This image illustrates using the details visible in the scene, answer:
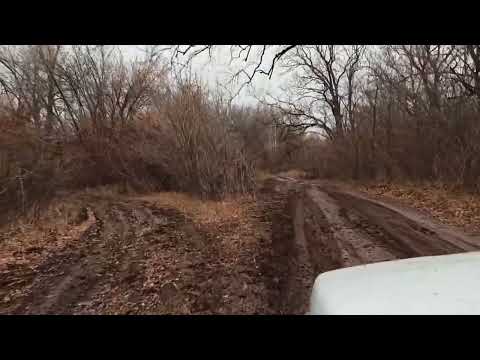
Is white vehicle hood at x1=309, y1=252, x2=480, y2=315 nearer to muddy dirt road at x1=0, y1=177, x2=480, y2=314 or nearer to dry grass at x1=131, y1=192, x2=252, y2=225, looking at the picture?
muddy dirt road at x1=0, y1=177, x2=480, y2=314

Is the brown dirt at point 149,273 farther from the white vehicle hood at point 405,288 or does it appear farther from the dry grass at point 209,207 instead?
the white vehicle hood at point 405,288

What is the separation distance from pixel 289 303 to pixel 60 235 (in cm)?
646

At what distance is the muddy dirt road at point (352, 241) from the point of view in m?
3.61

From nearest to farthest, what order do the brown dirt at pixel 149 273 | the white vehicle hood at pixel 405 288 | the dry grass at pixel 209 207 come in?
the white vehicle hood at pixel 405 288 → the brown dirt at pixel 149 273 → the dry grass at pixel 209 207

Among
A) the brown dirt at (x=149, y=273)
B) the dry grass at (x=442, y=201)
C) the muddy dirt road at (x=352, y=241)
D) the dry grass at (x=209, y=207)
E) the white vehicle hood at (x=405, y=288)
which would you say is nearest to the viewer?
the white vehicle hood at (x=405, y=288)

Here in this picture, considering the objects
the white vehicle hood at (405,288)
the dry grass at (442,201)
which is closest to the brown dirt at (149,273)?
the white vehicle hood at (405,288)

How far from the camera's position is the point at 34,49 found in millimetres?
→ 14164

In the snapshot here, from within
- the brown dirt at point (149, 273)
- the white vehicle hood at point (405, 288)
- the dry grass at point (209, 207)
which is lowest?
the brown dirt at point (149, 273)

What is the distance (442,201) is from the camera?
23.7ft

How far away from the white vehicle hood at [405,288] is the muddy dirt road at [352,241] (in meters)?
1.61

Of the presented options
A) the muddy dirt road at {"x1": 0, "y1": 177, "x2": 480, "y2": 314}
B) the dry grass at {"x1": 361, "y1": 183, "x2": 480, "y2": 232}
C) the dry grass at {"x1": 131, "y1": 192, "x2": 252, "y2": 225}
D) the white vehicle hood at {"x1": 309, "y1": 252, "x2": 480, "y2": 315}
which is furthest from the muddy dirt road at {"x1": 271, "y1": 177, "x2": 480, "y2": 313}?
the dry grass at {"x1": 131, "y1": 192, "x2": 252, "y2": 225}

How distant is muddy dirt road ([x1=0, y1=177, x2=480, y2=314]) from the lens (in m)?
3.12

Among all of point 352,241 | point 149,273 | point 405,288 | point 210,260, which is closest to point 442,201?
point 352,241

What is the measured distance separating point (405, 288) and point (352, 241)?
388 cm
